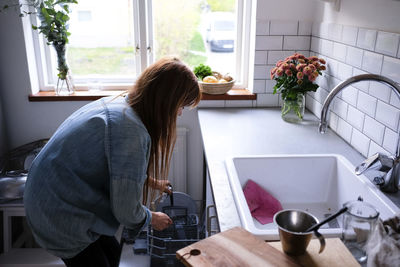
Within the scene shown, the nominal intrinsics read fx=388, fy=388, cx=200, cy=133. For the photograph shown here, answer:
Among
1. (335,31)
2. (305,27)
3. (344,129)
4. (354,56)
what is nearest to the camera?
(354,56)

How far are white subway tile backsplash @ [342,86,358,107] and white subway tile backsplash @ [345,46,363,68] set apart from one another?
105 mm

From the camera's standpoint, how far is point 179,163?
97.7 inches

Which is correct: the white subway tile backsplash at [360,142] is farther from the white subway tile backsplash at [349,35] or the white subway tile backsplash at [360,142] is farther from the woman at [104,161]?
the woman at [104,161]

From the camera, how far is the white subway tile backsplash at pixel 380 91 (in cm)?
143

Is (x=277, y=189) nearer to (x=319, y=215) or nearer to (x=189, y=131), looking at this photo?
(x=319, y=215)

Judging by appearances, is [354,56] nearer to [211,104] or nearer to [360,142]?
[360,142]

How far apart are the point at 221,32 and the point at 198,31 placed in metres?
0.15

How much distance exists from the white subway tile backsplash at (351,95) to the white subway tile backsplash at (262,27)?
67cm

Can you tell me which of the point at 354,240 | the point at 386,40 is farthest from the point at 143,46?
the point at 354,240

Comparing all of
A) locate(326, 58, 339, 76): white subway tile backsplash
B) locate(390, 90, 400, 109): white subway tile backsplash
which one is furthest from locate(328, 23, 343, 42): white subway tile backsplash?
locate(390, 90, 400, 109): white subway tile backsplash

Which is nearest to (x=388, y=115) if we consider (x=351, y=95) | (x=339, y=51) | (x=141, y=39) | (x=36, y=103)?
(x=351, y=95)

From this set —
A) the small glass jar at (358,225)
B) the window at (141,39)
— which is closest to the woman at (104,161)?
the small glass jar at (358,225)

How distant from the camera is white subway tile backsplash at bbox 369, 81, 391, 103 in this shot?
1429 mm

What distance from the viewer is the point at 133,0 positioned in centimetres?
238
